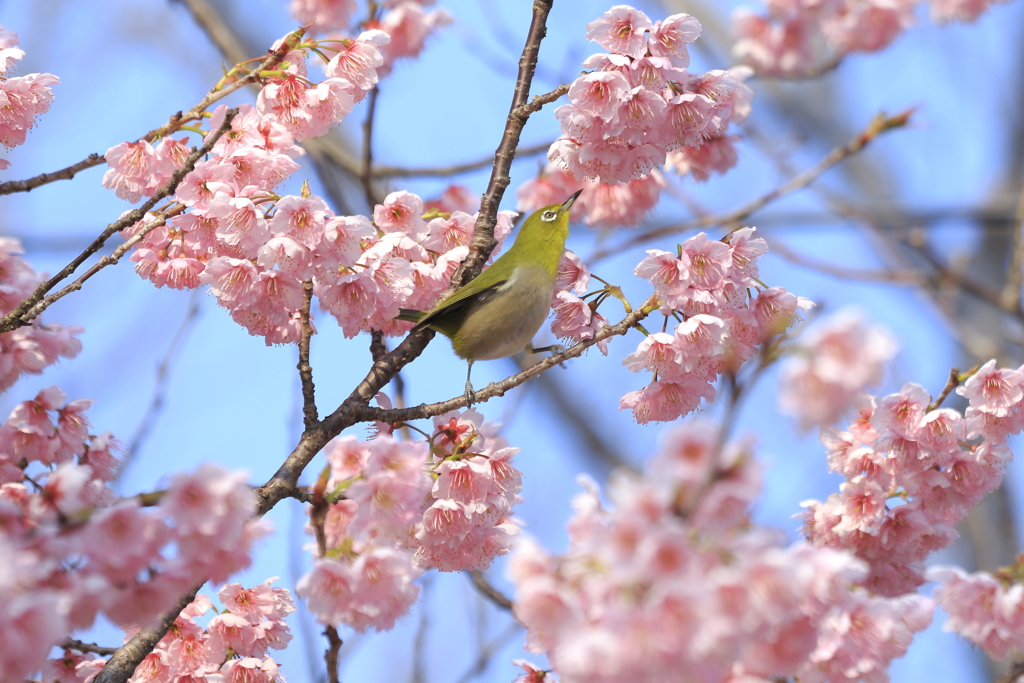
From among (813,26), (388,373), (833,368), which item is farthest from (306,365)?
(813,26)

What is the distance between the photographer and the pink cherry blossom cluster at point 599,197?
3.95 metres

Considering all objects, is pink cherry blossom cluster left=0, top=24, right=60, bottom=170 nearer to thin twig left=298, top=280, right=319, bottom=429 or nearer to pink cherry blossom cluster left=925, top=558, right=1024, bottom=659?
thin twig left=298, top=280, right=319, bottom=429

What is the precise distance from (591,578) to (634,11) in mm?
1890

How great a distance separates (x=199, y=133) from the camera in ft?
8.23

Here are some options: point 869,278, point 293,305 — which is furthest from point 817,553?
point 869,278

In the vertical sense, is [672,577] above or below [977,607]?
below

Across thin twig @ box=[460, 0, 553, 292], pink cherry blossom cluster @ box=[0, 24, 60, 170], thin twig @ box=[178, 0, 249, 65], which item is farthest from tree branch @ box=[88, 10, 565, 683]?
thin twig @ box=[178, 0, 249, 65]

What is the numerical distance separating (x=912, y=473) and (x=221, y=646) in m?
2.14

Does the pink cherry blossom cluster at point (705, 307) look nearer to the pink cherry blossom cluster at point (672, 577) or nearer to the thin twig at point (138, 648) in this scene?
the pink cherry blossom cluster at point (672, 577)

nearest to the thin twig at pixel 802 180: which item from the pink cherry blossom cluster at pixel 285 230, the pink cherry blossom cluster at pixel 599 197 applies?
the pink cherry blossom cluster at pixel 599 197

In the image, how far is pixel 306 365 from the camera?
2.55 metres

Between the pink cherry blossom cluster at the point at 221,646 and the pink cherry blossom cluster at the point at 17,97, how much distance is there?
1.47 meters

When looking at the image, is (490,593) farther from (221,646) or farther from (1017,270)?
(1017,270)

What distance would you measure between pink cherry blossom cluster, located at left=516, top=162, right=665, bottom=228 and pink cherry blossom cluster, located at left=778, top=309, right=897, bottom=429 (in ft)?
8.67
